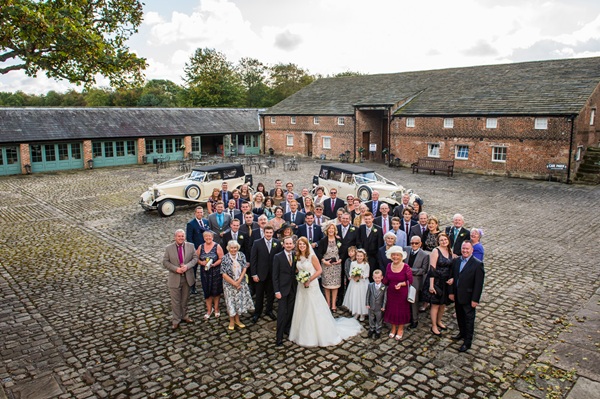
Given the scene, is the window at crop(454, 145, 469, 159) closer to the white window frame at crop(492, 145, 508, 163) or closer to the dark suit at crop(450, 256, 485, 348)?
the white window frame at crop(492, 145, 508, 163)

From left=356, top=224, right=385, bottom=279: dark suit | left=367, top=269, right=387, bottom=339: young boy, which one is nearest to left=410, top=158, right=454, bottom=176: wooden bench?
left=356, top=224, right=385, bottom=279: dark suit

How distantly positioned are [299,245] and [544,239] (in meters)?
9.83

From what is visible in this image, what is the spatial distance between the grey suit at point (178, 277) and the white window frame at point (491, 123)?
2447 centimetres

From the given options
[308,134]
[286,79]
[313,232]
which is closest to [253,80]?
[286,79]

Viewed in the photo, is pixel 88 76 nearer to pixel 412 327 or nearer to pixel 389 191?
pixel 412 327

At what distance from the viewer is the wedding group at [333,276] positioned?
7.37 m

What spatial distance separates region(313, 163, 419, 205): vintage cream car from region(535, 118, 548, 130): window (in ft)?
42.1

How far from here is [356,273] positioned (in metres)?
8.06

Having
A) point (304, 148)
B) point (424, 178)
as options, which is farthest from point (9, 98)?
point (424, 178)

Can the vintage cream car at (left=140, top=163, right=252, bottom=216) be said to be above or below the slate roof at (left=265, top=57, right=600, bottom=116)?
below

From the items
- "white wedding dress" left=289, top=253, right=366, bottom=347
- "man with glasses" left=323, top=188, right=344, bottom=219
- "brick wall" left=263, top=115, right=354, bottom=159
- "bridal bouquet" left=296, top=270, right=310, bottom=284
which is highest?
"brick wall" left=263, top=115, right=354, bottom=159

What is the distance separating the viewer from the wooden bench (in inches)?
1094

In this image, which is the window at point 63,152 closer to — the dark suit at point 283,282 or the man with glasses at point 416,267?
the dark suit at point 283,282

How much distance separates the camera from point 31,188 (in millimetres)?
24000
